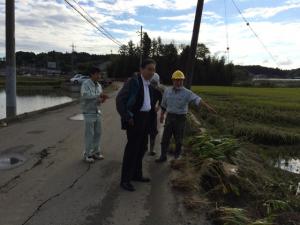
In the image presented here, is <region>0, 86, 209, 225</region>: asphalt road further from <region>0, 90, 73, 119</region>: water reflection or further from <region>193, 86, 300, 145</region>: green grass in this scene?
<region>0, 90, 73, 119</region>: water reflection

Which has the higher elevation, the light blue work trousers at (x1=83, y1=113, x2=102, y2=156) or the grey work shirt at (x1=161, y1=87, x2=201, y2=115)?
the grey work shirt at (x1=161, y1=87, x2=201, y2=115)

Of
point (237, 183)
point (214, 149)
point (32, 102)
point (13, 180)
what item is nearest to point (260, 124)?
point (214, 149)

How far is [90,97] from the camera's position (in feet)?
28.0

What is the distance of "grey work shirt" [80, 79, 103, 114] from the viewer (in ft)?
28.0

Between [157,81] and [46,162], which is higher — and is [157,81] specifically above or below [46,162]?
above

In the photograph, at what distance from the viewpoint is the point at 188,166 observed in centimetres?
823

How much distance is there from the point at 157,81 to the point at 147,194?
335cm

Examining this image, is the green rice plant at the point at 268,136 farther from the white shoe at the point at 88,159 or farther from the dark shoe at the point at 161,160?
the white shoe at the point at 88,159

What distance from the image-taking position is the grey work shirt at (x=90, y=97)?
28.0 ft

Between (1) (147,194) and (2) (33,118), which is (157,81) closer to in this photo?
(1) (147,194)

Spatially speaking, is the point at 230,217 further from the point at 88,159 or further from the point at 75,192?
the point at 88,159

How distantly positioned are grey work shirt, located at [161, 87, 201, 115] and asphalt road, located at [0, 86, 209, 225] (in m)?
1.10

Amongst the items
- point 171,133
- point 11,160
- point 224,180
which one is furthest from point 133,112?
point 11,160

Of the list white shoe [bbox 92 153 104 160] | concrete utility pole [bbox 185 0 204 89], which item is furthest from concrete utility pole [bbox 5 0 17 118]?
white shoe [bbox 92 153 104 160]
